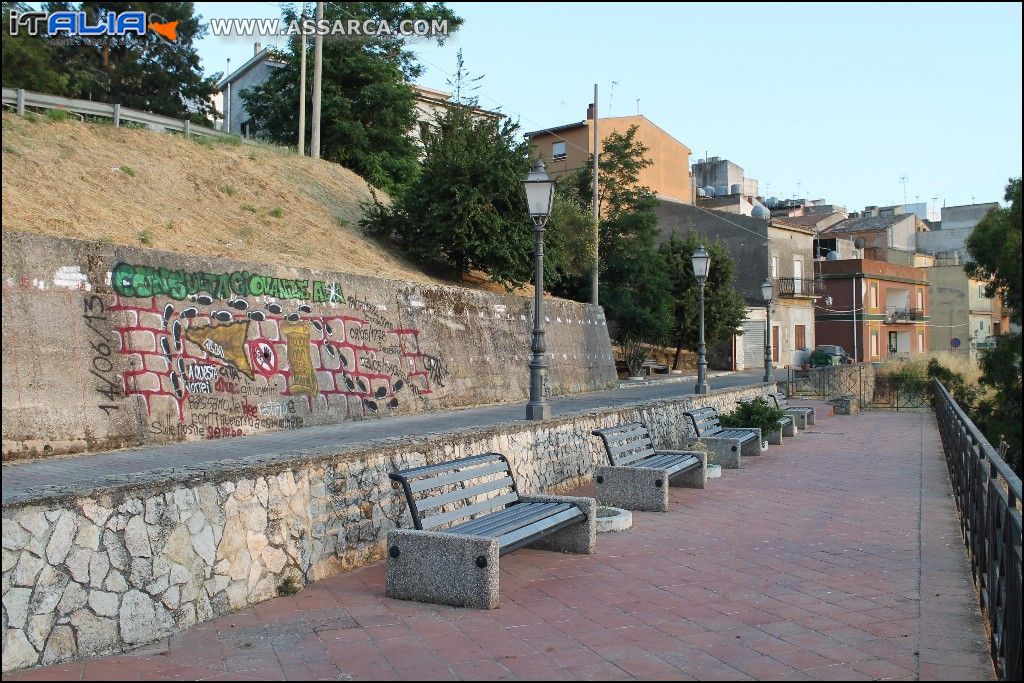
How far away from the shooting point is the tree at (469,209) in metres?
21.4

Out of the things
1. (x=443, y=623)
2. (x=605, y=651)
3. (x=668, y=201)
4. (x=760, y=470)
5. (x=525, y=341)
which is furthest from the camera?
(x=668, y=201)

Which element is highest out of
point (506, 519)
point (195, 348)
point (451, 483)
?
point (195, 348)

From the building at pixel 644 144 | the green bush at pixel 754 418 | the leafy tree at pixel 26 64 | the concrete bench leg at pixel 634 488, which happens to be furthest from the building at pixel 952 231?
the concrete bench leg at pixel 634 488

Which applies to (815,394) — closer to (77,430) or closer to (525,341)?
(525,341)

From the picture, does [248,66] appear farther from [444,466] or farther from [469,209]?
[444,466]

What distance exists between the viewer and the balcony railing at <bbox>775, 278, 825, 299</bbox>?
145 ft

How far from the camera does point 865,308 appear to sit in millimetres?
48656

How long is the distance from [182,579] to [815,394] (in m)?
26.0

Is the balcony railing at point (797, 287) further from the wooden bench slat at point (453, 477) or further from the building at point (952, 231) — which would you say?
the wooden bench slat at point (453, 477)

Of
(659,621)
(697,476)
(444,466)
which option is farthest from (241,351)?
(659,621)

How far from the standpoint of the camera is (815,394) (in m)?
28.0

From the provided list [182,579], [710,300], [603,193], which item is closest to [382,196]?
[603,193]

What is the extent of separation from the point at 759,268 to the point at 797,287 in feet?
12.4

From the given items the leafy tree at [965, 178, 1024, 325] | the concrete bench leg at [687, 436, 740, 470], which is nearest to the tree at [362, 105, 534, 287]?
the concrete bench leg at [687, 436, 740, 470]
